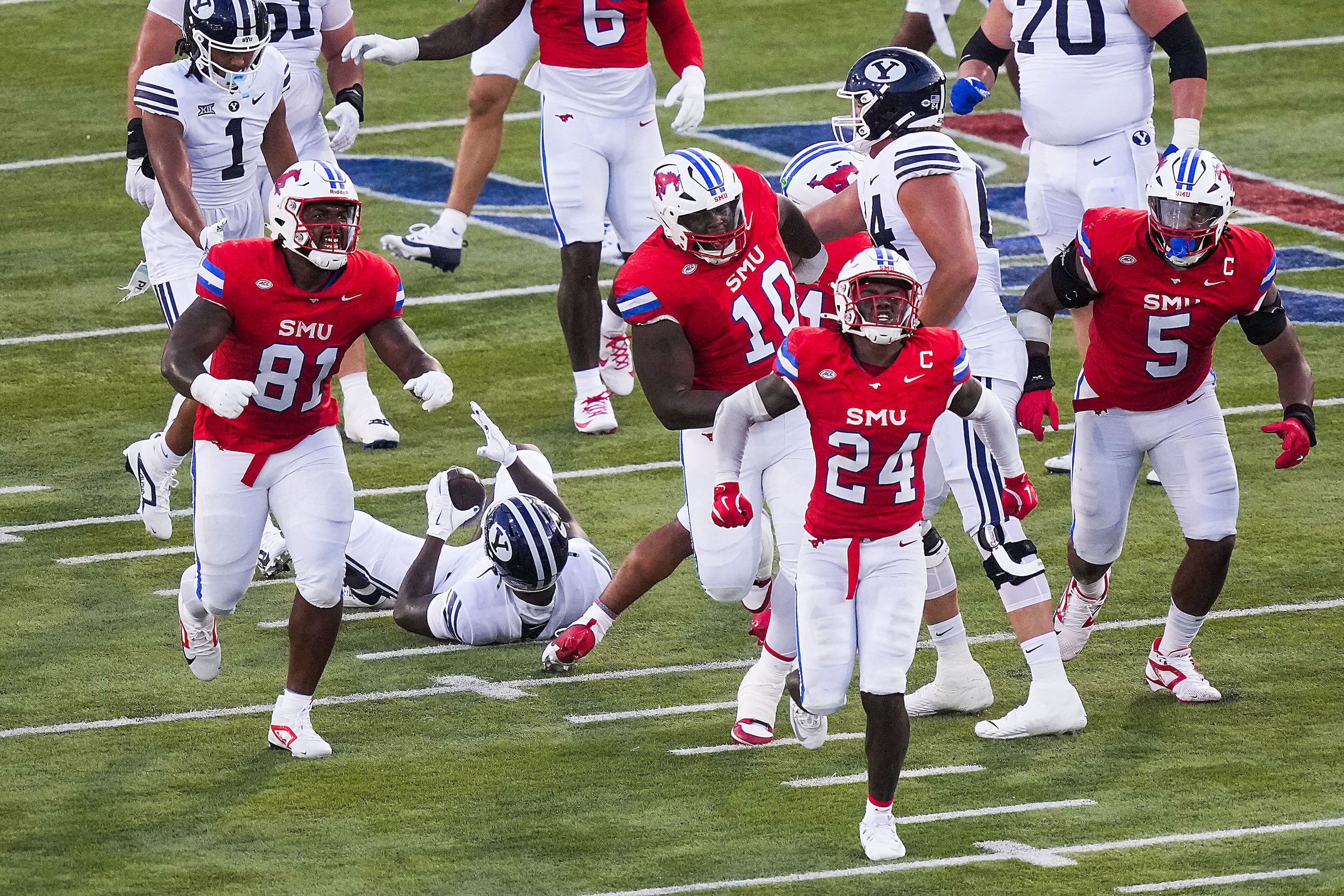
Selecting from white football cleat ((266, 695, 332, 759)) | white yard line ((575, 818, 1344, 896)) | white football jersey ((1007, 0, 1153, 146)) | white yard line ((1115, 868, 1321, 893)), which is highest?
white football jersey ((1007, 0, 1153, 146))

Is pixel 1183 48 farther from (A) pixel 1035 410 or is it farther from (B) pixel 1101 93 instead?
(A) pixel 1035 410

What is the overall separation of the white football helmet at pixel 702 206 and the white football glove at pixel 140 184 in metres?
2.69

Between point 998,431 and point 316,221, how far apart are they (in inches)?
82.1

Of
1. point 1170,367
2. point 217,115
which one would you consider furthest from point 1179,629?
point 217,115

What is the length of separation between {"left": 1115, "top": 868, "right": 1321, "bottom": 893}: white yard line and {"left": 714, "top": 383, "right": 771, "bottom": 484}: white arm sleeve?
61.5 inches

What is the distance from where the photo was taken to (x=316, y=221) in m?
6.26

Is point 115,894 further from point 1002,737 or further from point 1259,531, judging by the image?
point 1259,531

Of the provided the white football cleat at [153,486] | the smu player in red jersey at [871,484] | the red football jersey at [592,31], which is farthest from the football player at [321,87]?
the smu player in red jersey at [871,484]

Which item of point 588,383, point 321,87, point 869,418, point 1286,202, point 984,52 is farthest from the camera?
point 1286,202

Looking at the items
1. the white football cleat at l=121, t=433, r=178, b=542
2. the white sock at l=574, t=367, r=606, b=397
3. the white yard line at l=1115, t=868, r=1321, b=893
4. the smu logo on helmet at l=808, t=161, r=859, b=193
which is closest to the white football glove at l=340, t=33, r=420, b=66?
the white sock at l=574, t=367, r=606, b=397

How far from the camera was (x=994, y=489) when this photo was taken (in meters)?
6.39

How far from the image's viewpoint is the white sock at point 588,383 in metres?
9.31

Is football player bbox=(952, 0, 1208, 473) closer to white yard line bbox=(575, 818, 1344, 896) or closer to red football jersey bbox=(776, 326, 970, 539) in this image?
red football jersey bbox=(776, 326, 970, 539)

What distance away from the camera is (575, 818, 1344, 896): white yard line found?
5.48m
